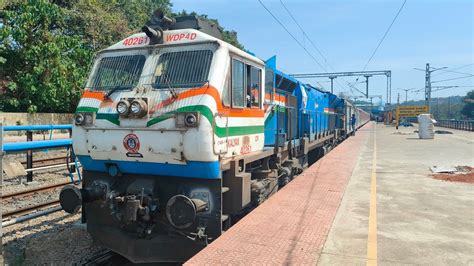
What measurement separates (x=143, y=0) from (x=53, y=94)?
27238 mm

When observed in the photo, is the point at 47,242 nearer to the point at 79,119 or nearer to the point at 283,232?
the point at 79,119

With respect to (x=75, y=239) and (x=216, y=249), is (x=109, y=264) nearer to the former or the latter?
(x=75, y=239)

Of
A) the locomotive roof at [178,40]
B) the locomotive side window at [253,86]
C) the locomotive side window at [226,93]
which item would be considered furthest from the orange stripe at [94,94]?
the locomotive side window at [253,86]

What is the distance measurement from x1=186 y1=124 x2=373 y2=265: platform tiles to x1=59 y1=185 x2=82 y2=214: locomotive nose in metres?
2.22

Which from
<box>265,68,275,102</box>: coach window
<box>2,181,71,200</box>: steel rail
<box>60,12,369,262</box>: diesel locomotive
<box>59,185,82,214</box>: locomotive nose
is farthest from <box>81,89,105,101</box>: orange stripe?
<box>2,181,71,200</box>: steel rail

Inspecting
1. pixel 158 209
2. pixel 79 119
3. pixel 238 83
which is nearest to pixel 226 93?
pixel 238 83

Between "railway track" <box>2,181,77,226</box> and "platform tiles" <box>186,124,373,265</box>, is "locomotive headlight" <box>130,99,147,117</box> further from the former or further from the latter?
"railway track" <box>2,181,77,226</box>

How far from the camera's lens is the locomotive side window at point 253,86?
6.62m

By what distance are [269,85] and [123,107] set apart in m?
3.57

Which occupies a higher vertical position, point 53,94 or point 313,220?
point 53,94

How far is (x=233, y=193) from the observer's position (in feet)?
19.3

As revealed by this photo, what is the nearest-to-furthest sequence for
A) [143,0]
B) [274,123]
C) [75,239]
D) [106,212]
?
[106,212] → [75,239] → [274,123] → [143,0]

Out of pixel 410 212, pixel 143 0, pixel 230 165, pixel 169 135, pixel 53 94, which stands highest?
pixel 143 0

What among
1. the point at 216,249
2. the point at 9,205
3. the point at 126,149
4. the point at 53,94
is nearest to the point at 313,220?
the point at 216,249
